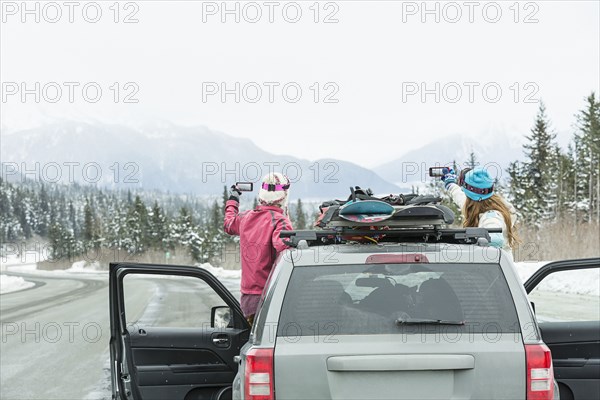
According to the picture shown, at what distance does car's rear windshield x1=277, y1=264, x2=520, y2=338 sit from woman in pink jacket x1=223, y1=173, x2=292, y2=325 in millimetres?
1909

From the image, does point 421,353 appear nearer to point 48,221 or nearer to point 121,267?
point 121,267

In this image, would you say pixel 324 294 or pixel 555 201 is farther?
pixel 555 201

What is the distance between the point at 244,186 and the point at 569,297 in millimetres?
12579

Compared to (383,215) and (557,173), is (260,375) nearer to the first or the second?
(383,215)

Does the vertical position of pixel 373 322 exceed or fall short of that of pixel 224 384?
it exceeds it

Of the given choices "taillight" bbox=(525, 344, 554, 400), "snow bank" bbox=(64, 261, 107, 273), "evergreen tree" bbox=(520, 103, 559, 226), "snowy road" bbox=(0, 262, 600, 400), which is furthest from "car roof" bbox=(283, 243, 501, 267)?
"snow bank" bbox=(64, 261, 107, 273)

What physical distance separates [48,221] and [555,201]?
143 m

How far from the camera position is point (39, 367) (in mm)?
9414

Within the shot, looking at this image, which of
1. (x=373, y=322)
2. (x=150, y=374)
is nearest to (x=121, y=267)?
(x=150, y=374)

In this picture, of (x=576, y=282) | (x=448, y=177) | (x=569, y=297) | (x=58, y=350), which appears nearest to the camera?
(x=448, y=177)

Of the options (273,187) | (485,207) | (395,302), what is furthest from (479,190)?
(395,302)

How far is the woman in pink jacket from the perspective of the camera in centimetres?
545

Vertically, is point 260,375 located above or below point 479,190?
below

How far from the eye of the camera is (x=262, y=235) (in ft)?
17.9
